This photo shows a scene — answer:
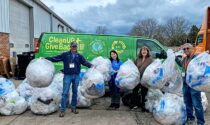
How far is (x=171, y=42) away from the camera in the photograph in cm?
5091

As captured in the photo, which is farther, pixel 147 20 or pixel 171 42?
pixel 147 20

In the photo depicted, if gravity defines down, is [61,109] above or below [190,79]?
below

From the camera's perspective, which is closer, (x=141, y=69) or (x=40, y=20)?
(x=141, y=69)

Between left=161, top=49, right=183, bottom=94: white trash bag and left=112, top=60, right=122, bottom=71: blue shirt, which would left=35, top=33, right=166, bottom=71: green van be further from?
left=161, top=49, right=183, bottom=94: white trash bag

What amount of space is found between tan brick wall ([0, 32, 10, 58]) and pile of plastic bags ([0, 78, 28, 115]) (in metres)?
8.94

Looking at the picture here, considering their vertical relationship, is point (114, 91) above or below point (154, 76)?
below

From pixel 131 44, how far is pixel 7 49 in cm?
895

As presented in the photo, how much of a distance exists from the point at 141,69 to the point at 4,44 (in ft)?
35.5

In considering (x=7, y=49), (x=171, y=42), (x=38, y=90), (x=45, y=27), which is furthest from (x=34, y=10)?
(x=171, y=42)

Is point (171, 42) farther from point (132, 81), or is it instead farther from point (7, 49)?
point (132, 81)

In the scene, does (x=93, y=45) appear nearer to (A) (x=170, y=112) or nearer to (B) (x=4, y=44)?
(A) (x=170, y=112)

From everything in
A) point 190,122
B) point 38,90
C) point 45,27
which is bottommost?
point 190,122

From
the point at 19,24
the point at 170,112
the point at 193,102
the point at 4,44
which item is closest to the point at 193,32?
the point at 19,24

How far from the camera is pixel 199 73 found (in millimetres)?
5094
